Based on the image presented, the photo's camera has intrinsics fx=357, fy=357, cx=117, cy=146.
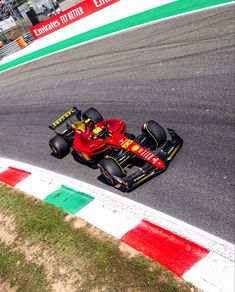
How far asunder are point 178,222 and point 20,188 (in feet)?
16.1

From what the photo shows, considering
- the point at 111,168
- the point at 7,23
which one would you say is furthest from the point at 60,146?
the point at 7,23

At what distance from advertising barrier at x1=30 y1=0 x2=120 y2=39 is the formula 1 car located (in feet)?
52.4

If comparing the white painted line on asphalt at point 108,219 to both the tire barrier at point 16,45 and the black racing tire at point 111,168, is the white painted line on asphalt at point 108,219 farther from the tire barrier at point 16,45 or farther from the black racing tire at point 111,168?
the tire barrier at point 16,45

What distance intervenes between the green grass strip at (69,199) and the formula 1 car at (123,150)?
0.67 m

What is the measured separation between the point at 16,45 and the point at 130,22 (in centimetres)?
1357

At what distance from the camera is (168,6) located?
51.6 ft

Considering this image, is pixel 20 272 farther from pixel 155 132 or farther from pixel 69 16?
pixel 69 16

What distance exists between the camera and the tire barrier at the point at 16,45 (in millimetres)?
26922

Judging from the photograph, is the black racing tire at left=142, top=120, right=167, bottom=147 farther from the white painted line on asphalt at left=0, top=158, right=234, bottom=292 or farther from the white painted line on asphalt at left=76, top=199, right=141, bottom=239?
the white painted line on asphalt at left=76, top=199, right=141, bottom=239

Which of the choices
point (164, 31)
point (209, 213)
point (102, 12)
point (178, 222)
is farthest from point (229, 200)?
point (102, 12)

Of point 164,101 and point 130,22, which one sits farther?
point 130,22

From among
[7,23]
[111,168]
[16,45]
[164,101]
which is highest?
[111,168]

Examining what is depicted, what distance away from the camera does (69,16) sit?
24.5m

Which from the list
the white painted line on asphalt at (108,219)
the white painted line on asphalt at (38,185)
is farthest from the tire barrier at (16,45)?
the white painted line on asphalt at (108,219)
